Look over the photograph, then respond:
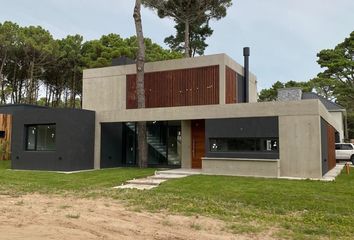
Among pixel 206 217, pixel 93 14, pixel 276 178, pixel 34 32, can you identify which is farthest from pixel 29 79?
pixel 206 217

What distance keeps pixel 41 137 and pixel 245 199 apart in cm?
1260

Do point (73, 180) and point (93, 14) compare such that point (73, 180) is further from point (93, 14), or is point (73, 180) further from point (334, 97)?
point (334, 97)

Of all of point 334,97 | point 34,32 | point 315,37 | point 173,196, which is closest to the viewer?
point 173,196

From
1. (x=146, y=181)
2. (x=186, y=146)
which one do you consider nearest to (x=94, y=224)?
(x=146, y=181)

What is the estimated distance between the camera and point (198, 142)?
18.2m

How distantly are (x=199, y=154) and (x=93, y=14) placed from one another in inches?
405

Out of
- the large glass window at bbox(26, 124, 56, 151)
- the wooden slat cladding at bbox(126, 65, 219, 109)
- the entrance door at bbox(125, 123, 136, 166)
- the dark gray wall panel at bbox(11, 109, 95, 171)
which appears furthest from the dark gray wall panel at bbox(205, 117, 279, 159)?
the large glass window at bbox(26, 124, 56, 151)

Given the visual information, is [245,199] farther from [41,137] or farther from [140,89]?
[41,137]

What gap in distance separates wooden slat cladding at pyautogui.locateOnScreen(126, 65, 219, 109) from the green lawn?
612cm

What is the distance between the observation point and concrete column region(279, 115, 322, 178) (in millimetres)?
13547

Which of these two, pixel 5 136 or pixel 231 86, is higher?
pixel 231 86

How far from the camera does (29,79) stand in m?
36.6

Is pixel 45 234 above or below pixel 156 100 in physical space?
below

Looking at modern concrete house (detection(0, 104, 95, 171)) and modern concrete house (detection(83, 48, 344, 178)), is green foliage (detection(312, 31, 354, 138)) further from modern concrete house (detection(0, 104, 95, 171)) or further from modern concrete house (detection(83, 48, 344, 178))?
modern concrete house (detection(0, 104, 95, 171))
